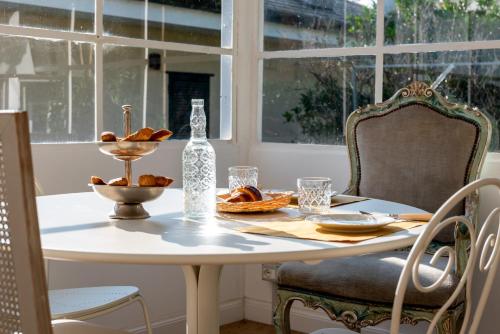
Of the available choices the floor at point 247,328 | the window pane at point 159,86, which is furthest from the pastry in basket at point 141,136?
the floor at point 247,328

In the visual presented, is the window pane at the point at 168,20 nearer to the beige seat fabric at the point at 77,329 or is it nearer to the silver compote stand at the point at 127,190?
the silver compote stand at the point at 127,190

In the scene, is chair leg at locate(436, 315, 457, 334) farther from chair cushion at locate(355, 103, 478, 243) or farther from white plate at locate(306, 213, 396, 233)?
white plate at locate(306, 213, 396, 233)

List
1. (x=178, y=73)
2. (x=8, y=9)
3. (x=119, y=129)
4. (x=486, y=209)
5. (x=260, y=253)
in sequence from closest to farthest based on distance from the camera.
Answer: (x=260, y=253), (x=8, y=9), (x=486, y=209), (x=119, y=129), (x=178, y=73)

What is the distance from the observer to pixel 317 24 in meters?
3.46

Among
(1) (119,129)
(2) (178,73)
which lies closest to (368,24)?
(2) (178,73)

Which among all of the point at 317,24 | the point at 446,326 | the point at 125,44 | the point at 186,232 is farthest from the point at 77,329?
the point at 317,24

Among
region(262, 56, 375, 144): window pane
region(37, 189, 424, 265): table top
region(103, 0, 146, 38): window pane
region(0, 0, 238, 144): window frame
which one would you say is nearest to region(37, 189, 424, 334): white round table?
region(37, 189, 424, 265): table top

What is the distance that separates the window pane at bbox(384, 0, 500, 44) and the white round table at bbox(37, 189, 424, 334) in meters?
1.16

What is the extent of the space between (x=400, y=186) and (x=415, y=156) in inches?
5.0

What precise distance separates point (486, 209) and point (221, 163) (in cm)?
128

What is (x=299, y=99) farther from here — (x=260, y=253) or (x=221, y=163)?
(x=260, y=253)

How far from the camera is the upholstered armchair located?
7.45ft

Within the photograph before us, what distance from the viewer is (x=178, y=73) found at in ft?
11.0

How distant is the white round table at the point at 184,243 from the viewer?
1.37m
